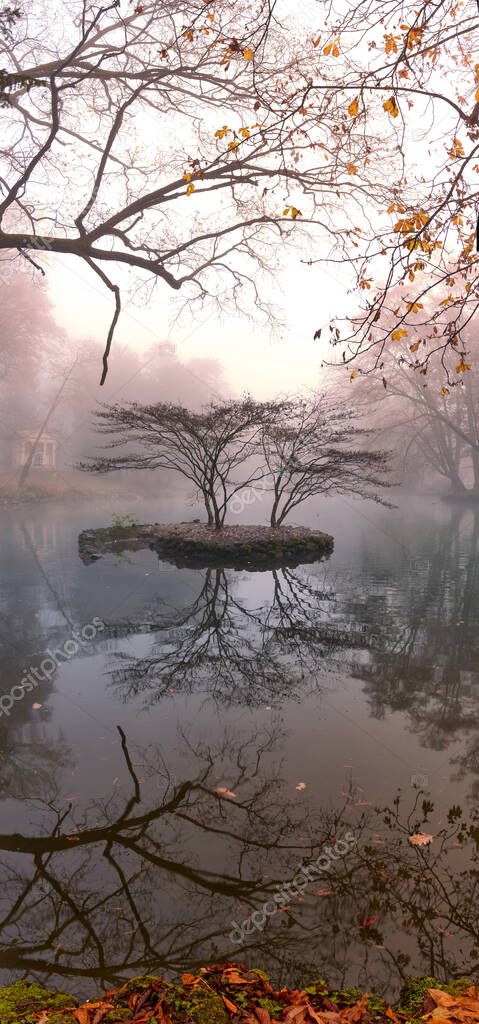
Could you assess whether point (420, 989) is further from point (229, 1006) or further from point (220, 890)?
point (220, 890)

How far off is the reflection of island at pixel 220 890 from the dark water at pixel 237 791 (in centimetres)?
1

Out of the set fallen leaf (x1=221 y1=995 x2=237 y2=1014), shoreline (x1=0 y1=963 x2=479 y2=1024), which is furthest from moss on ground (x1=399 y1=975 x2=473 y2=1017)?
fallen leaf (x1=221 y1=995 x2=237 y2=1014)

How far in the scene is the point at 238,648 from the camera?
8102 mm

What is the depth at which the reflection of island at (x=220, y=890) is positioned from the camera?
9.24 feet

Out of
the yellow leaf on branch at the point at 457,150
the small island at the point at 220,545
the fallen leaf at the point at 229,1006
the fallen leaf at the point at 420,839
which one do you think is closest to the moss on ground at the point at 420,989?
the fallen leaf at the point at 229,1006

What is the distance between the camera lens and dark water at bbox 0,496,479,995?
2932 millimetres

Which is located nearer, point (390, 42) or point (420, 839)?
point (420, 839)

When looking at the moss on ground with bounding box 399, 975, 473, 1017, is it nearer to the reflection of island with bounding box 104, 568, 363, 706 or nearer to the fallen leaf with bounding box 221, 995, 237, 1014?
the fallen leaf with bounding box 221, 995, 237, 1014

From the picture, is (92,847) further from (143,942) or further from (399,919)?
(399,919)

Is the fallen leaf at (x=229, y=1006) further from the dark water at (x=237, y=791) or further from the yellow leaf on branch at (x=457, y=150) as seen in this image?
the yellow leaf on branch at (x=457, y=150)

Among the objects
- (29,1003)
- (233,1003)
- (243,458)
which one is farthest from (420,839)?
(243,458)

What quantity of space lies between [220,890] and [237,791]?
1026 millimetres

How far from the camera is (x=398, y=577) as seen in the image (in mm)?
13805

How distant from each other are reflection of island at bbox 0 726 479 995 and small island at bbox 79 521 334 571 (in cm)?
1123
